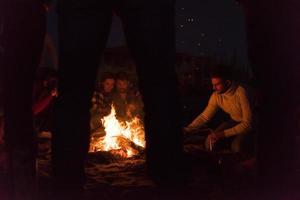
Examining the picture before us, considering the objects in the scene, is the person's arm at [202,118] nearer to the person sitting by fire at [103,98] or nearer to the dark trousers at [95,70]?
the person sitting by fire at [103,98]

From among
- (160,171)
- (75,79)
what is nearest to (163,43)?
(75,79)

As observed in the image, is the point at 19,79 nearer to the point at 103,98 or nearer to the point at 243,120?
the point at 243,120

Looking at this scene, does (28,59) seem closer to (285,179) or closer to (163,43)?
(163,43)

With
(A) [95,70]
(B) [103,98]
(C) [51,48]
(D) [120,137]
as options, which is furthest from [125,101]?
(A) [95,70]

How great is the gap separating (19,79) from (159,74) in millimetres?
639

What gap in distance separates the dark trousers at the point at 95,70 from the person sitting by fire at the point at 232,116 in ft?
9.69

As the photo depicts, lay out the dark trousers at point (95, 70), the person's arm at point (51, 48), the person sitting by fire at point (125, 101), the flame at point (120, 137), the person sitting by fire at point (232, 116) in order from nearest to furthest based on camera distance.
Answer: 1. the dark trousers at point (95, 70)
2. the person's arm at point (51, 48)
3. the flame at point (120, 137)
4. the person sitting by fire at point (232, 116)
5. the person sitting by fire at point (125, 101)

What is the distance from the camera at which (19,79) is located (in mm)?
1997

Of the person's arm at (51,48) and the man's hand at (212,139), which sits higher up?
the person's arm at (51,48)

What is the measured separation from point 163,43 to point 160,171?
2.01 feet

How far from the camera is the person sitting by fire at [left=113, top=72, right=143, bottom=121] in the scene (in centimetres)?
610

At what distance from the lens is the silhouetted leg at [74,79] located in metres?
2.14

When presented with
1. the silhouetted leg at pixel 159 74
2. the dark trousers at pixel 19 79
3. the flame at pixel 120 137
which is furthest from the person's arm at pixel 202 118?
the dark trousers at pixel 19 79

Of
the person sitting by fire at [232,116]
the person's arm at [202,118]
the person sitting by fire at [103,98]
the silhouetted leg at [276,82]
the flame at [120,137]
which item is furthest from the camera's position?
the person sitting by fire at [103,98]
